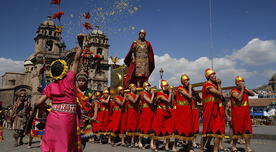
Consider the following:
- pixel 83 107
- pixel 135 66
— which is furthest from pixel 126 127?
pixel 83 107

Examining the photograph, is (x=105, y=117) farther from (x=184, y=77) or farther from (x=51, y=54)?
(x=51, y=54)

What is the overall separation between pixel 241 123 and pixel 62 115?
201 inches

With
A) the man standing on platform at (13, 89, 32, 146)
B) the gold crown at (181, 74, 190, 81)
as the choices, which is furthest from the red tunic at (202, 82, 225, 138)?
the man standing on platform at (13, 89, 32, 146)

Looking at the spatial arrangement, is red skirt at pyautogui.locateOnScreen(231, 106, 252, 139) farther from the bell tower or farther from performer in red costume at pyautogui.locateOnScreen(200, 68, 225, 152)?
the bell tower

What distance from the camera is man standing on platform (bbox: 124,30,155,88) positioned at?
9.82 meters

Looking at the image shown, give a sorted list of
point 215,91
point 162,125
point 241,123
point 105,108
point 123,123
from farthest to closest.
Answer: point 105,108
point 123,123
point 162,125
point 241,123
point 215,91

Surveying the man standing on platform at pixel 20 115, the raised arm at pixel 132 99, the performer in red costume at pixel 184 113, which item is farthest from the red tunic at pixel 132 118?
the man standing on platform at pixel 20 115

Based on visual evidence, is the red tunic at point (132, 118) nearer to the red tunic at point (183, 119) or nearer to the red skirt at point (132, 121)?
the red skirt at point (132, 121)

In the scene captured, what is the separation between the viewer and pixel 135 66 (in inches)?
395

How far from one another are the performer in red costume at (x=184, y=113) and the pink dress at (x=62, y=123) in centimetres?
346

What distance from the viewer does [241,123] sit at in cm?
640

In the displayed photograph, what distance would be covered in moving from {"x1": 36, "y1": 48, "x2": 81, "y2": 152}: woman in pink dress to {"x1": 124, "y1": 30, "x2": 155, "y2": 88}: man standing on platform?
608cm

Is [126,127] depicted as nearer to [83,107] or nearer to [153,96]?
[153,96]

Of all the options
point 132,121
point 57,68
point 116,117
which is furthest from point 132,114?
point 57,68
